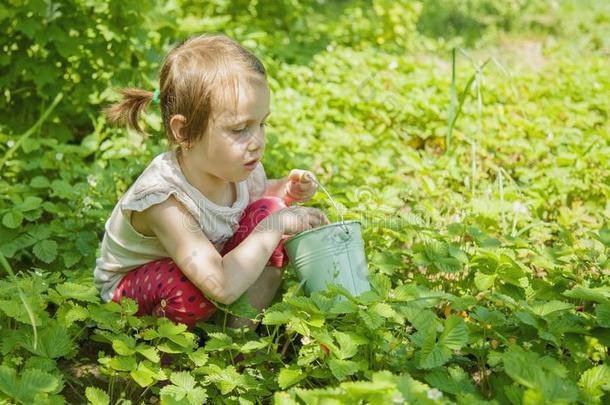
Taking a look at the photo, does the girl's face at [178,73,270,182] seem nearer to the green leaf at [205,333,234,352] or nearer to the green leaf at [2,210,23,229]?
the green leaf at [205,333,234,352]

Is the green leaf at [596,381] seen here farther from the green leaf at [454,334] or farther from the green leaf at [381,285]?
the green leaf at [381,285]

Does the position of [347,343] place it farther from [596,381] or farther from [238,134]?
[238,134]

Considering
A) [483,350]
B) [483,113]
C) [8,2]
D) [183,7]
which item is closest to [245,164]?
[483,350]

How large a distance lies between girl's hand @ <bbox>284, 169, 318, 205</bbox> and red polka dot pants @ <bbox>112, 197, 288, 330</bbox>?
6.2 inches

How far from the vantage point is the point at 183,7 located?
6.14 metres

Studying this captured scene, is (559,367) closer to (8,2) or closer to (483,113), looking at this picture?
(483,113)

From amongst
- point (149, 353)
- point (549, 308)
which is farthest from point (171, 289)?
point (549, 308)

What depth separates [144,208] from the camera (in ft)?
6.74

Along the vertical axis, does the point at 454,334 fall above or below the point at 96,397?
above

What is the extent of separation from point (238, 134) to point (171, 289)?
1.69 ft

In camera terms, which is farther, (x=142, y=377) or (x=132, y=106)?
(x=132, y=106)

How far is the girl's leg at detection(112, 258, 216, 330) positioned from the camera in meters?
2.11

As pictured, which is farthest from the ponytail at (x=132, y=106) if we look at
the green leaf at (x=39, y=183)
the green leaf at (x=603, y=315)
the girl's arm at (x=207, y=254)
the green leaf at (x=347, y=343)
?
the green leaf at (x=603, y=315)

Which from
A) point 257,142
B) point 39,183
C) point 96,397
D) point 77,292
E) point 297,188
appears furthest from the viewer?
point 39,183
